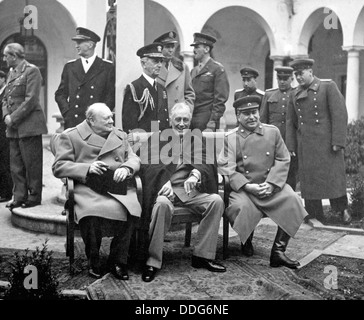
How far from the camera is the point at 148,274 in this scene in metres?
4.73

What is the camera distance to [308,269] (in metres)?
5.23

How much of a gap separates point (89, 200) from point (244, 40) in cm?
1541

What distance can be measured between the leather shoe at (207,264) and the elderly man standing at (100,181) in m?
0.63

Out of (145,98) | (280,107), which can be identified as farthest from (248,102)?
(280,107)

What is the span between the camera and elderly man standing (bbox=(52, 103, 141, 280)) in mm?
4773

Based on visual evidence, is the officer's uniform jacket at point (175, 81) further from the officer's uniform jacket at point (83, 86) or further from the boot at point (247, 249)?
the boot at point (247, 249)

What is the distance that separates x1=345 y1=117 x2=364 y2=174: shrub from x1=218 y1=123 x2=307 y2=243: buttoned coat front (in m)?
6.22

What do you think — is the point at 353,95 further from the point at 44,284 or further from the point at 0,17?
the point at 44,284

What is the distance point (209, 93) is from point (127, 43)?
4.17 feet

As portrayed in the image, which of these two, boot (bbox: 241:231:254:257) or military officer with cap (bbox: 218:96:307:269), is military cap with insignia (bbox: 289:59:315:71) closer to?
military officer with cap (bbox: 218:96:307:269)

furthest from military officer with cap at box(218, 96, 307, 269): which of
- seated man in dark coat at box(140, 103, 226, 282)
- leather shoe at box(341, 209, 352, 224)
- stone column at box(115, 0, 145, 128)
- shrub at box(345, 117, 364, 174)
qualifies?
shrub at box(345, 117, 364, 174)

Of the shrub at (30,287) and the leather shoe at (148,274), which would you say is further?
the leather shoe at (148,274)

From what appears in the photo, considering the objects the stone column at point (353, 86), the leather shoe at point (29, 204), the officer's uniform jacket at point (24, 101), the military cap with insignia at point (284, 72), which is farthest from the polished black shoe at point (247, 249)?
the stone column at point (353, 86)

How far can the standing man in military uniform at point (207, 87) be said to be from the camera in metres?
7.19
